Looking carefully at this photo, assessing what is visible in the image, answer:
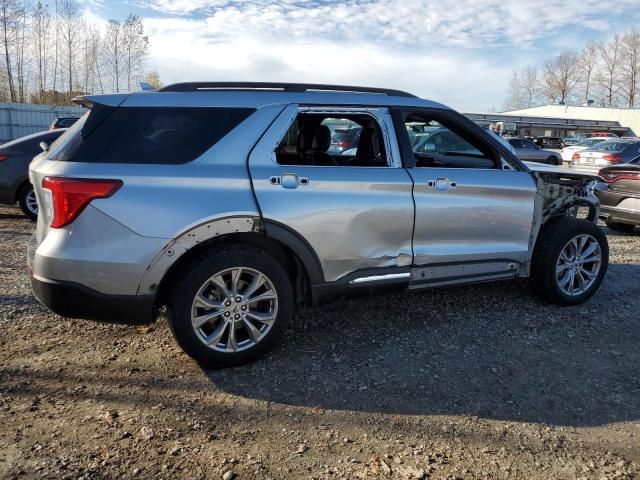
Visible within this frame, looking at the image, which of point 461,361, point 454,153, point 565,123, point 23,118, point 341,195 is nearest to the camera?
point 341,195

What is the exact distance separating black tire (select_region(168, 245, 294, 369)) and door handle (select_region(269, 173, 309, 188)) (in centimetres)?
46

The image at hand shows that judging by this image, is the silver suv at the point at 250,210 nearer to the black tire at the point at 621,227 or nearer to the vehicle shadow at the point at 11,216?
the black tire at the point at 621,227

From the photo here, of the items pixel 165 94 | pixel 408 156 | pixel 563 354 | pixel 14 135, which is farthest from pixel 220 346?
pixel 14 135

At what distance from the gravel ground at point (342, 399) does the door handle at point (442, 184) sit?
1.15 meters

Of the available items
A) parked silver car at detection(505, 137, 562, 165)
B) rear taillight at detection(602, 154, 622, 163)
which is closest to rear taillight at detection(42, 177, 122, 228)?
rear taillight at detection(602, 154, 622, 163)

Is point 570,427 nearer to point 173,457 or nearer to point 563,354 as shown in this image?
point 563,354

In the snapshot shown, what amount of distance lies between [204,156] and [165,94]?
0.52 metres

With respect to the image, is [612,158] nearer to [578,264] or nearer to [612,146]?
[612,146]

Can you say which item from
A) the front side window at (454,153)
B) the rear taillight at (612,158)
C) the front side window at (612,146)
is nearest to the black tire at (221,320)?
the front side window at (454,153)

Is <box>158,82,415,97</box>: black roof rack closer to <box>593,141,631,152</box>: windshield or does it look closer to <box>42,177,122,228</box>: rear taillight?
<box>42,177,122,228</box>: rear taillight

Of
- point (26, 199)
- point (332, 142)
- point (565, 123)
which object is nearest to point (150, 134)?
point (332, 142)

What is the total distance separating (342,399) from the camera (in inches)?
129

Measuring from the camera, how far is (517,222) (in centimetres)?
446

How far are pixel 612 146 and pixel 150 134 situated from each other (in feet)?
62.9
